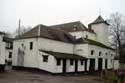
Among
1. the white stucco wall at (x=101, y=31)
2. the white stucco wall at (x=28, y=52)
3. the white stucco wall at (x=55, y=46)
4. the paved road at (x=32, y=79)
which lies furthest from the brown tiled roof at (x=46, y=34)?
the white stucco wall at (x=101, y=31)

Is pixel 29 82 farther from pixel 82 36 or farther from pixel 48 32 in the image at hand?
pixel 82 36

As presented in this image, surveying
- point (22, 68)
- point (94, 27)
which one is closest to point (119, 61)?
point (94, 27)

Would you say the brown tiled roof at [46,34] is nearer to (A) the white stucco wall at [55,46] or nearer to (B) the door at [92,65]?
(A) the white stucco wall at [55,46]

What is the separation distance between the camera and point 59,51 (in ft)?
112

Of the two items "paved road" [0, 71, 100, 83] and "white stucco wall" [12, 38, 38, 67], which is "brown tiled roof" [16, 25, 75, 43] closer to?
→ "white stucco wall" [12, 38, 38, 67]

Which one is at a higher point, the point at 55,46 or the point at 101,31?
the point at 101,31

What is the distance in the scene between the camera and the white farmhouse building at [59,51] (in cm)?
2947

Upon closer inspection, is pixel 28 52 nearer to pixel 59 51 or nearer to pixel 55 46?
pixel 55 46

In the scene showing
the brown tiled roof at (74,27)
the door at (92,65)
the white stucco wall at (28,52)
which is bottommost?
the door at (92,65)

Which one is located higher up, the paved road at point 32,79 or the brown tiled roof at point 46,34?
the brown tiled roof at point 46,34

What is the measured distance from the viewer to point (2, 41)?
2617 cm

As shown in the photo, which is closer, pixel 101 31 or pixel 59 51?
pixel 59 51

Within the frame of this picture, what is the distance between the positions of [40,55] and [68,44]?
888 cm

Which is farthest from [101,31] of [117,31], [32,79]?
[32,79]
